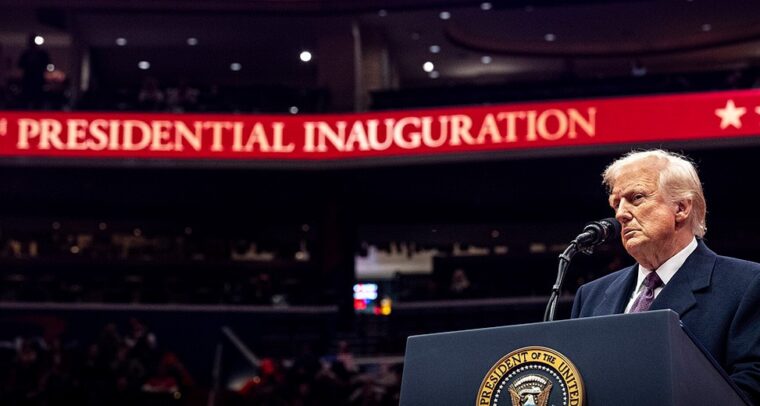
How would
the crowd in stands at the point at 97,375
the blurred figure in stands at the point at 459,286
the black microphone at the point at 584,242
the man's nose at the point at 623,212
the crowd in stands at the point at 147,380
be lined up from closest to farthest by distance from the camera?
1. the black microphone at the point at 584,242
2. the man's nose at the point at 623,212
3. the crowd in stands at the point at 147,380
4. the crowd in stands at the point at 97,375
5. the blurred figure in stands at the point at 459,286

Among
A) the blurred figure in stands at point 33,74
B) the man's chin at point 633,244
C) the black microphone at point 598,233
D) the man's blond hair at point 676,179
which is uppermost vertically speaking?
the blurred figure in stands at point 33,74

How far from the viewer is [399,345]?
537 inches

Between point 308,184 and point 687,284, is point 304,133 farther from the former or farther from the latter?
point 687,284

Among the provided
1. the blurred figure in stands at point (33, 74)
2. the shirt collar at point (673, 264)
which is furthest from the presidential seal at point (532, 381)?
the blurred figure in stands at point (33, 74)

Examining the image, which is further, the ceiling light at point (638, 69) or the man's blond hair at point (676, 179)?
the ceiling light at point (638, 69)

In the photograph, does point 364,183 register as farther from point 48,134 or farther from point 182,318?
point 48,134

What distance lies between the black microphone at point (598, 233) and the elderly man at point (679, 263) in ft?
0.13

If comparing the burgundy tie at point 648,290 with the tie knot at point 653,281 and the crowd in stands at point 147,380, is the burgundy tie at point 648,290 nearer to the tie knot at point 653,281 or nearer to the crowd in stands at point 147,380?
the tie knot at point 653,281

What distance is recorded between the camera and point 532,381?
6.49 ft

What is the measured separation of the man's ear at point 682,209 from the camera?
2.45m

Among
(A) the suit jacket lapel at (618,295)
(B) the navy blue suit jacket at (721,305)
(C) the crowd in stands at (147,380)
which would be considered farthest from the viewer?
(C) the crowd in stands at (147,380)

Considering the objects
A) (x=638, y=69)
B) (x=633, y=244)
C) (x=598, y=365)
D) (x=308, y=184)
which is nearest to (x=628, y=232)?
(x=633, y=244)

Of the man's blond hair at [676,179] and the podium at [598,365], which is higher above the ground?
the man's blond hair at [676,179]

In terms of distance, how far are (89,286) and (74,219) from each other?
7.35 feet
